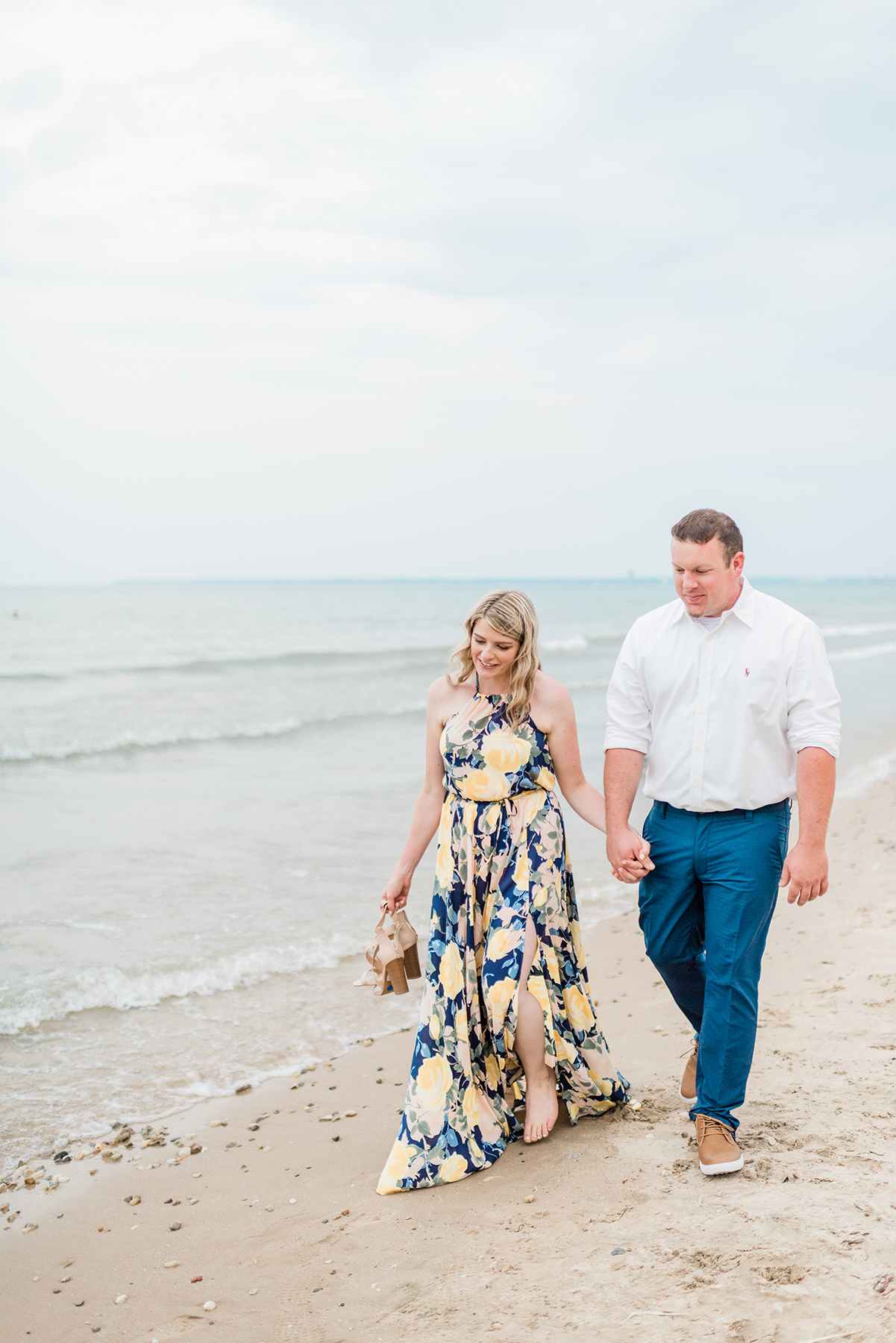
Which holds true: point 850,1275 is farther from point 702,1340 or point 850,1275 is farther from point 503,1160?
point 503,1160

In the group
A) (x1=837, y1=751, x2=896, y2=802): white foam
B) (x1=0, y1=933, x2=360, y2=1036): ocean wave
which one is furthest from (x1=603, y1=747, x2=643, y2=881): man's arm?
(x1=837, y1=751, x2=896, y2=802): white foam

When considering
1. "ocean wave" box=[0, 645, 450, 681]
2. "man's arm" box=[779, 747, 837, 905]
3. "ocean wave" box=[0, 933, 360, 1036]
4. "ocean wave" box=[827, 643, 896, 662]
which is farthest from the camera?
"ocean wave" box=[827, 643, 896, 662]

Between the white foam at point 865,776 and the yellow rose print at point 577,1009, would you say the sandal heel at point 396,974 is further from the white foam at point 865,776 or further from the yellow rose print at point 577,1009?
the white foam at point 865,776

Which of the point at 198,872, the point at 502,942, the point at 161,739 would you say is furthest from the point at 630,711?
the point at 161,739

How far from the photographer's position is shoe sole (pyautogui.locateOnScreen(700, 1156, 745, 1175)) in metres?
3.34

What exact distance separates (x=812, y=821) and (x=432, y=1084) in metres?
Result: 1.64

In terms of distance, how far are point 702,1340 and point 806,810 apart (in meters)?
1.48

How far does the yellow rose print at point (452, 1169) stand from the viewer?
3.69 metres

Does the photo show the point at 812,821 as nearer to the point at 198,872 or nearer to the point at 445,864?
the point at 445,864

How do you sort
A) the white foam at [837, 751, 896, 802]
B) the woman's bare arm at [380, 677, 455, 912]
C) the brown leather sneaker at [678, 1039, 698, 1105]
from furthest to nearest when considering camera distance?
the white foam at [837, 751, 896, 802] → the brown leather sneaker at [678, 1039, 698, 1105] → the woman's bare arm at [380, 677, 455, 912]

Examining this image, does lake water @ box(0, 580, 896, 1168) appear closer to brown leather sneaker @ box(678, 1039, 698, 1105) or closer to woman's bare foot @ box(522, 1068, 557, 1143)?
woman's bare foot @ box(522, 1068, 557, 1143)

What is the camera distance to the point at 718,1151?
3350 mm

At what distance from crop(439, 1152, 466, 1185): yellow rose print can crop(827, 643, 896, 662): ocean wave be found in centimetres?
2723

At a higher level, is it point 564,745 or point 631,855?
point 564,745
